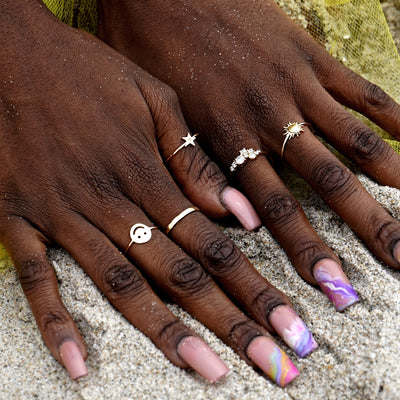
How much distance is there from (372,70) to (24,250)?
4.96 feet

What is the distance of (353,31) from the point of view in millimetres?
2107

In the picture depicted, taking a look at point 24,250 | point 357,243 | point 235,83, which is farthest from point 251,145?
point 24,250

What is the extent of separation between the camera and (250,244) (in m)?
1.57

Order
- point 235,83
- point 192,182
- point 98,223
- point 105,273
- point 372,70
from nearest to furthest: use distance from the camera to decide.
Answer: point 105,273
point 98,223
point 192,182
point 235,83
point 372,70

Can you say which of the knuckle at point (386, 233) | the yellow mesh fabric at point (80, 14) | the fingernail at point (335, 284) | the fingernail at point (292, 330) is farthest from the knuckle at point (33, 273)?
the yellow mesh fabric at point (80, 14)

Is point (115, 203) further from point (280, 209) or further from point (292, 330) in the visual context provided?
point (292, 330)

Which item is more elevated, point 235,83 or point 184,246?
point 235,83

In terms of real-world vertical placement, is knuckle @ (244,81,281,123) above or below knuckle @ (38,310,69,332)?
above

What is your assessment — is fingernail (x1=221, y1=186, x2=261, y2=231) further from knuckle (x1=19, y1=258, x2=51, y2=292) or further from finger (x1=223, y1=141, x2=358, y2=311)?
knuckle (x1=19, y1=258, x2=51, y2=292)

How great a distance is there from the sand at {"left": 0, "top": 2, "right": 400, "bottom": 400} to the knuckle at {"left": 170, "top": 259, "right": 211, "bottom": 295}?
0.07 meters

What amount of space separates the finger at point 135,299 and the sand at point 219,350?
2 cm

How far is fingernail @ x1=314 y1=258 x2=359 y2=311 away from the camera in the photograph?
1340mm

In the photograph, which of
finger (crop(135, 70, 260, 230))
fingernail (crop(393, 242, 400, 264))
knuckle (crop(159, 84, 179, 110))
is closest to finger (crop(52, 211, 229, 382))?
finger (crop(135, 70, 260, 230))

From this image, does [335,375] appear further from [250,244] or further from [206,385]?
[250,244]
